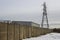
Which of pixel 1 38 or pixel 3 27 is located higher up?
pixel 3 27

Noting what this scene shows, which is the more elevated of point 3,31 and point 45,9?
point 45,9

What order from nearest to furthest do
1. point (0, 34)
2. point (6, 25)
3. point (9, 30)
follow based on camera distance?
point (0, 34) < point (6, 25) < point (9, 30)

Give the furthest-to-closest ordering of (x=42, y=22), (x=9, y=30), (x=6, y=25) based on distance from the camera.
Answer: (x=42, y=22), (x=9, y=30), (x=6, y=25)

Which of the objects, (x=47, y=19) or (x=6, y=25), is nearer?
(x=6, y=25)

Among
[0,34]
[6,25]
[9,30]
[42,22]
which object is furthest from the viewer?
[42,22]

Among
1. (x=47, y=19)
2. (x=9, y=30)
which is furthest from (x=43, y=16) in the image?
(x=9, y=30)

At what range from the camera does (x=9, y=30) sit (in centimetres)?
786

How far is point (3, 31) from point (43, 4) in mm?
32166

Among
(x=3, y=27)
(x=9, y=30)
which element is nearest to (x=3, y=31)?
(x=3, y=27)

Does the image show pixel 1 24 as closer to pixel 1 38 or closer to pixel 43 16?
pixel 1 38

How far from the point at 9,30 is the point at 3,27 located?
95 centimetres

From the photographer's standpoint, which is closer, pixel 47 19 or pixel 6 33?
pixel 6 33

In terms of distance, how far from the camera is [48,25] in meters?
38.4

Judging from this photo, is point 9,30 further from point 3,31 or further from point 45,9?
point 45,9
